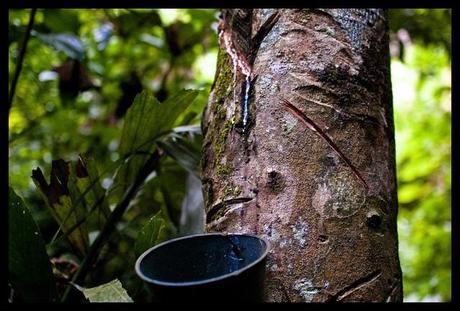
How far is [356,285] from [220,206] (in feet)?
0.81

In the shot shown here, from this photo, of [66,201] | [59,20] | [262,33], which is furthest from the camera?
[59,20]

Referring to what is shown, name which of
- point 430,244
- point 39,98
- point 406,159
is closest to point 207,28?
point 39,98

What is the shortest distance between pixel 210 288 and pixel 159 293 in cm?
6

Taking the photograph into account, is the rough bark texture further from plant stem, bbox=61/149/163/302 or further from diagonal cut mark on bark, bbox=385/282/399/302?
plant stem, bbox=61/149/163/302

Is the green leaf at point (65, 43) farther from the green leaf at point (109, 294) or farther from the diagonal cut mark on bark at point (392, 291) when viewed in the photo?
the diagonal cut mark on bark at point (392, 291)

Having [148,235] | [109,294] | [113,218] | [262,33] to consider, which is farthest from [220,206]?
[113,218]

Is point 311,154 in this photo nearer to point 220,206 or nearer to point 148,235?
point 220,206

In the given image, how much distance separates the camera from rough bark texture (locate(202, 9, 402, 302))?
764 millimetres

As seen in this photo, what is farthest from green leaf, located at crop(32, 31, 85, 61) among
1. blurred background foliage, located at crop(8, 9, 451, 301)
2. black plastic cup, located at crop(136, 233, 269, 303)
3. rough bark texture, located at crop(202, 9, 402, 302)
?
black plastic cup, located at crop(136, 233, 269, 303)

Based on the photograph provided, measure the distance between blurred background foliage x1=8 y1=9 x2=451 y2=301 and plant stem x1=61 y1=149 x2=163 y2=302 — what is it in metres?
0.03

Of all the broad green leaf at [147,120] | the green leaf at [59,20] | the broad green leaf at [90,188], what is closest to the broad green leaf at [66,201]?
the broad green leaf at [90,188]

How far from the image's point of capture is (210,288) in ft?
1.92

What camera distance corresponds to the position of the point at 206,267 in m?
0.74

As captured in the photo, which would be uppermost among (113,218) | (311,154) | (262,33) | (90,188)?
(262,33)
